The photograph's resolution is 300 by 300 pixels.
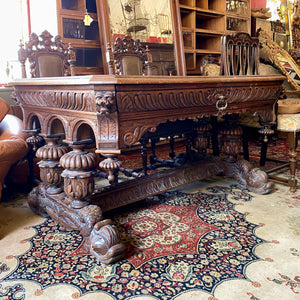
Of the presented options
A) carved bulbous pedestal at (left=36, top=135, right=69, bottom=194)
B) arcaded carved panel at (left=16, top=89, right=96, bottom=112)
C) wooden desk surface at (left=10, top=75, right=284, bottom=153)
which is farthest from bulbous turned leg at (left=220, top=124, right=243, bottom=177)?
arcaded carved panel at (left=16, top=89, right=96, bottom=112)

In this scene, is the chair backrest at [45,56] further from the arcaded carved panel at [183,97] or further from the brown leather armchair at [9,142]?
the arcaded carved panel at [183,97]

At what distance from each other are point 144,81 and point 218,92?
2.23 feet

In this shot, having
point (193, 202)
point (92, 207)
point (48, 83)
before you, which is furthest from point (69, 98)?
point (193, 202)

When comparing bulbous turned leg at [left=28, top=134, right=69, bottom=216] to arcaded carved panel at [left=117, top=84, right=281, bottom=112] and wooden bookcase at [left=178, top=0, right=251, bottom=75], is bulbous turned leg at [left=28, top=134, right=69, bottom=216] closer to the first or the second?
arcaded carved panel at [left=117, top=84, right=281, bottom=112]

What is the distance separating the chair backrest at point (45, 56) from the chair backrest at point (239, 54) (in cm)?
126

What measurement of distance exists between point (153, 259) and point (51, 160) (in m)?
A: 0.98

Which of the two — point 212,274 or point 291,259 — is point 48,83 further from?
point 291,259

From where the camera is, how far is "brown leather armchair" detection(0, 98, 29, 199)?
2.00 m

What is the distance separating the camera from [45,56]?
2.56 m

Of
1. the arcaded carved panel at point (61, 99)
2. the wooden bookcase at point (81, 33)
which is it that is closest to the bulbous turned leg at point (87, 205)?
the arcaded carved panel at point (61, 99)

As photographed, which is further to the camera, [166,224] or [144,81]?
[166,224]

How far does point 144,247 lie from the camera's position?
1737 millimetres

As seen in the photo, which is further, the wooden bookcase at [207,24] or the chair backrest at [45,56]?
the wooden bookcase at [207,24]

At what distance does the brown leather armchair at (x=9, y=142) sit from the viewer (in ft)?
Result: 6.57
